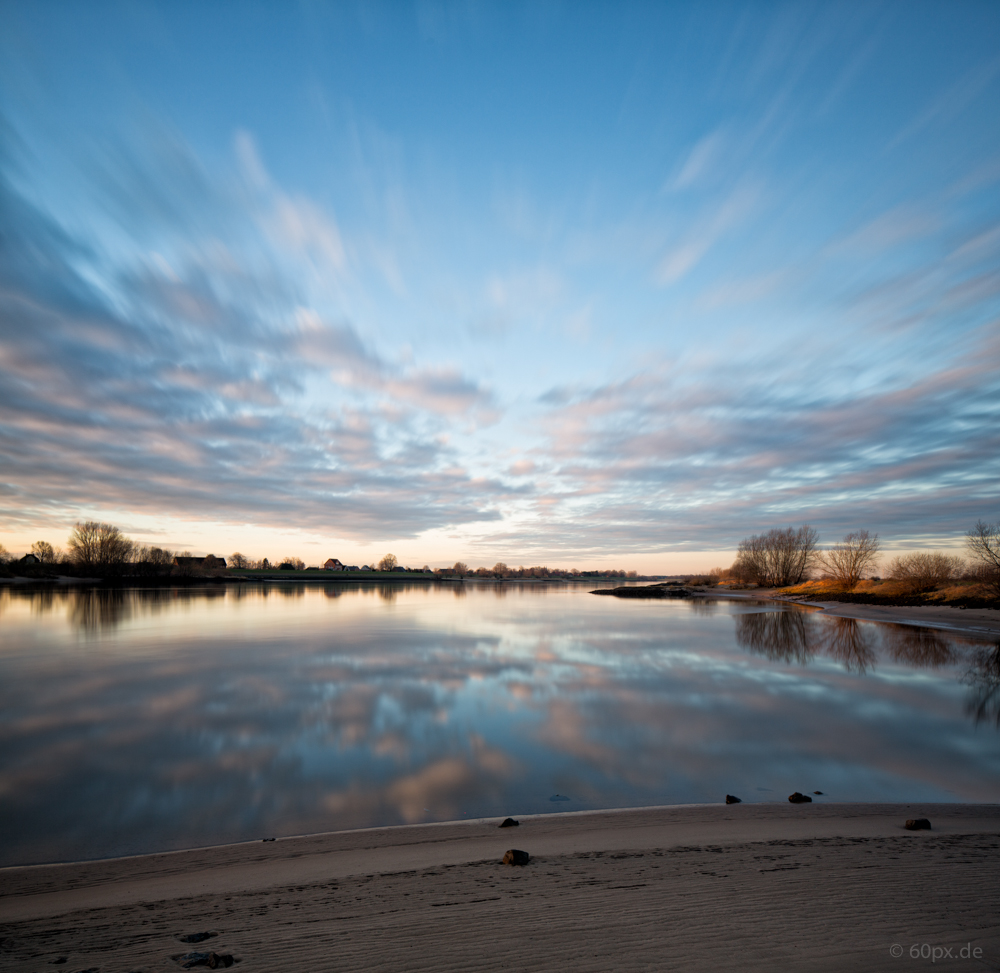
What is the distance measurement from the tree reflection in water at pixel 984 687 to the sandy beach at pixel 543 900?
8.28m

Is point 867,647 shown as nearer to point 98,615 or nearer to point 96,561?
point 98,615

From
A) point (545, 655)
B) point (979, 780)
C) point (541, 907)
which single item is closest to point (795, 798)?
point (979, 780)

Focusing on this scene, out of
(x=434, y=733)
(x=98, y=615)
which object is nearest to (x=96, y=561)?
(x=98, y=615)

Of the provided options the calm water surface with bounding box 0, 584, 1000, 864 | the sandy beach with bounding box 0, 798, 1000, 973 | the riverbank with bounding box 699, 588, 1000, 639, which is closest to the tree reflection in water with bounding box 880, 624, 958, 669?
the calm water surface with bounding box 0, 584, 1000, 864

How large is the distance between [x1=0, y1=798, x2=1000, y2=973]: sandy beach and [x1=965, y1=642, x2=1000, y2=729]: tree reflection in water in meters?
8.28

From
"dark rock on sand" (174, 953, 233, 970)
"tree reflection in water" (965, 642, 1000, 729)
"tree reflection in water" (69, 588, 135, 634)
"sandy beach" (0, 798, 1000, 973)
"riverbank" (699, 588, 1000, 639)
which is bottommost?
"riverbank" (699, 588, 1000, 639)

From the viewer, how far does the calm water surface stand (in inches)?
257

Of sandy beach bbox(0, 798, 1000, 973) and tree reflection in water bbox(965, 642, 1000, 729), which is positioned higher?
sandy beach bbox(0, 798, 1000, 973)

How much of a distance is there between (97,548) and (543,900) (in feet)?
350

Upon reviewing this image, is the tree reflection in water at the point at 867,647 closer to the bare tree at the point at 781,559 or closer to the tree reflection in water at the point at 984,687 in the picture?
the tree reflection in water at the point at 984,687

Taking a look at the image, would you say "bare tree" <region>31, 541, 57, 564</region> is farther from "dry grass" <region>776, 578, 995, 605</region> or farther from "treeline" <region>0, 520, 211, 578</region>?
"dry grass" <region>776, 578, 995, 605</region>

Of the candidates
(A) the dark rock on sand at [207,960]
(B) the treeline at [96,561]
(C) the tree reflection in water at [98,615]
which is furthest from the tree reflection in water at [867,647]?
(B) the treeline at [96,561]

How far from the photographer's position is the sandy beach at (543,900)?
3.14 meters

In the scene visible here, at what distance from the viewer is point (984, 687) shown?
14031 millimetres
